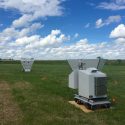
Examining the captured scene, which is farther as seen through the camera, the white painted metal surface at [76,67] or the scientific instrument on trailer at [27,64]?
the scientific instrument on trailer at [27,64]

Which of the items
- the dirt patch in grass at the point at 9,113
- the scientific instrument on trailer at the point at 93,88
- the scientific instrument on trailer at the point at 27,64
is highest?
the scientific instrument on trailer at the point at 27,64

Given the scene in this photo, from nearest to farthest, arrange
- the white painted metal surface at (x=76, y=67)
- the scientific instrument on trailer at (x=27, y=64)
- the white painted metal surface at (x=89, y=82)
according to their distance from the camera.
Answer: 1. the white painted metal surface at (x=89, y=82)
2. the white painted metal surface at (x=76, y=67)
3. the scientific instrument on trailer at (x=27, y=64)

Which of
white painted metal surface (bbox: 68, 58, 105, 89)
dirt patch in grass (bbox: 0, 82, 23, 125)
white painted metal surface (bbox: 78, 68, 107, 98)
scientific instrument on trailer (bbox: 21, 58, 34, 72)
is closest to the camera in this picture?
dirt patch in grass (bbox: 0, 82, 23, 125)

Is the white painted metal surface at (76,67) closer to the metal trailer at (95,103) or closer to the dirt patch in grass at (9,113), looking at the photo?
the metal trailer at (95,103)

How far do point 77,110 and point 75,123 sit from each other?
2.04m

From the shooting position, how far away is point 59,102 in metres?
13.1

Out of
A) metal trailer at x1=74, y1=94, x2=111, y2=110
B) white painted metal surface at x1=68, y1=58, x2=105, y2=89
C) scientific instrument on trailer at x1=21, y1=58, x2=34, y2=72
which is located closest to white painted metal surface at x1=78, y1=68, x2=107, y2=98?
metal trailer at x1=74, y1=94, x2=111, y2=110

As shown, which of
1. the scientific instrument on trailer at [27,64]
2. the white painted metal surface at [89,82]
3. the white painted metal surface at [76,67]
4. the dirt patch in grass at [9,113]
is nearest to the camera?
the dirt patch in grass at [9,113]

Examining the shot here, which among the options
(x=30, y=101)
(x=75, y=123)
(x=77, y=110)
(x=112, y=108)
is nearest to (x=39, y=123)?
(x=75, y=123)

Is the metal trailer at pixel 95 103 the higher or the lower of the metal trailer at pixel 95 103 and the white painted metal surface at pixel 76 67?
the lower

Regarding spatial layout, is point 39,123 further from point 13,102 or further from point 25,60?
point 25,60

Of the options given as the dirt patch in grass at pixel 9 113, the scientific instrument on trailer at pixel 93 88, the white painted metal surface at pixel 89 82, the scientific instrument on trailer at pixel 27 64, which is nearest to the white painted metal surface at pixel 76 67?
the scientific instrument on trailer at pixel 93 88

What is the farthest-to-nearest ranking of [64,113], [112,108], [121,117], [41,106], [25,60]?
[25,60]
[41,106]
[112,108]
[64,113]
[121,117]

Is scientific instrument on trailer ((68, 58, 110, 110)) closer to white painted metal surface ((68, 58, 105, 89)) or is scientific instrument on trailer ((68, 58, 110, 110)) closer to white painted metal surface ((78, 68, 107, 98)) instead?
white painted metal surface ((78, 68, 107, 98))
